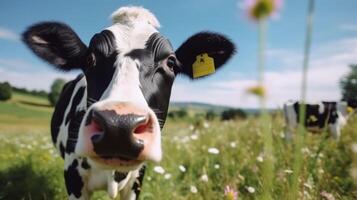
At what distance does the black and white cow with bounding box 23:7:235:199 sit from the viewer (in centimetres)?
199

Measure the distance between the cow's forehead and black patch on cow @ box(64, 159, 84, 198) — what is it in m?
1.17

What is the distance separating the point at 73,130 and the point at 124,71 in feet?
4.62

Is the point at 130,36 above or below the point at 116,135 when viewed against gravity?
above

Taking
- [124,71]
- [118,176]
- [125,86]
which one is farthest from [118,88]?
[118,176]

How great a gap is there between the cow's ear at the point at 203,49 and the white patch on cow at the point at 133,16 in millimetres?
343

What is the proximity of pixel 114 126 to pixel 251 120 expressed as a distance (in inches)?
271

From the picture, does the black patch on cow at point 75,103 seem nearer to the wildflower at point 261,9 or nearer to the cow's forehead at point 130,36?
the cow's forehead at point 130,36

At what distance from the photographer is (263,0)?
798mm

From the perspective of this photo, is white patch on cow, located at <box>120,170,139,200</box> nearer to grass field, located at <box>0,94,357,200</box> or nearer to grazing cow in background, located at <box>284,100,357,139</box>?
grass field, located at <box>0,94,357,200</box>

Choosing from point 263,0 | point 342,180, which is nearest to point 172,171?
point 342,180

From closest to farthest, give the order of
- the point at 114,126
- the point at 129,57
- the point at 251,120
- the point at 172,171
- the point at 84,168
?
the point at 114,126
the point at 129,57
the point at 84,168
the point at 172,171
the point at 251,120

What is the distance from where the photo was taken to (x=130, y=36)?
3.09m

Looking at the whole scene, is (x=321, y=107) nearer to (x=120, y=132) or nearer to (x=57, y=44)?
(x=57, y=44)

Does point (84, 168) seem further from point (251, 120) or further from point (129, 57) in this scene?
point (251, 120)
